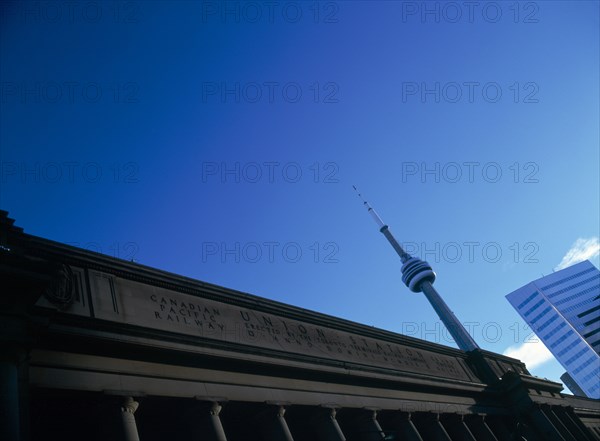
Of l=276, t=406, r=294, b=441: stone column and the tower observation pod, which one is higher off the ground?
the tower observation pod

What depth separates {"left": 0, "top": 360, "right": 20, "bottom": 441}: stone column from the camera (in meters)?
9.73

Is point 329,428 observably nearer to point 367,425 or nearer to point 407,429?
point 367,425

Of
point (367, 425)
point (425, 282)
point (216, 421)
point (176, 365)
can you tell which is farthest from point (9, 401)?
point (425, 282)

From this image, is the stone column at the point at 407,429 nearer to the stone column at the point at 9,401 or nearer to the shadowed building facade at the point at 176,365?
the shadowed building facade at the point at 176,365

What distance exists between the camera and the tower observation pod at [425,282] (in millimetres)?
65312

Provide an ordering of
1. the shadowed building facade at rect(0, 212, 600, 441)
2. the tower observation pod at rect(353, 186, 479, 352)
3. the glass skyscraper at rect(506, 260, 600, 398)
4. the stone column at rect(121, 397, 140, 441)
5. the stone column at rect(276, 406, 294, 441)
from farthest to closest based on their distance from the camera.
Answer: the glass skyscraper at rect(506, 260, 600, 398)
the tower observation pod at rect(353, 186, 479, 352)
the stone column at rect(276, 406, 294, 441)
the stone column at rect(121, 397, 140, 441)
the shadowed building facade at rect(0, 212, 600, 441)

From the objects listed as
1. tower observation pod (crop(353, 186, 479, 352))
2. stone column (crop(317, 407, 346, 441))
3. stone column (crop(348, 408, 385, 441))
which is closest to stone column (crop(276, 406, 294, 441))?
stone column (crop(317, 407, 346, 441))

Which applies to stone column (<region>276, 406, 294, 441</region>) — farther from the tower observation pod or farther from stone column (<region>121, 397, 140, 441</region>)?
the tower observation pod

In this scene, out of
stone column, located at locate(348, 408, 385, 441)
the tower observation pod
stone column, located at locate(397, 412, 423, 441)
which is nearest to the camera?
stone column, located at locate(348, 408, 385, 441)

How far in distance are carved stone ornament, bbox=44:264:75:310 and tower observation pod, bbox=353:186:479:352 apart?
60.5 meters

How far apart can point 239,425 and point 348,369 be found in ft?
22.2

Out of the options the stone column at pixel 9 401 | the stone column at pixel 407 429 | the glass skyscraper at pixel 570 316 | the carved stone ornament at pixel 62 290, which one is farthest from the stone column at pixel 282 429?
the glass skyscraper at pixel 570 316

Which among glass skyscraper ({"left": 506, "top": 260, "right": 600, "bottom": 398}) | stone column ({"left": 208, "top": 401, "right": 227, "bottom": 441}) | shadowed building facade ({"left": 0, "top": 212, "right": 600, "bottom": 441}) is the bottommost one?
stone column ({"left": 208, "top": 401, "right": 227, "bottom": 441})

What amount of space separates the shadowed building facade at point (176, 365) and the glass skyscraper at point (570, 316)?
110017 millimetres
